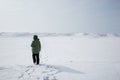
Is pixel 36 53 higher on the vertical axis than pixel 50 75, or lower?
higher

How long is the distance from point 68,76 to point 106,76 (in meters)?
1.67

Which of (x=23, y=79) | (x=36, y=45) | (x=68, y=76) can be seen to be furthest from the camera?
(x=36, y=45)

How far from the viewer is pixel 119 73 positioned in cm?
604

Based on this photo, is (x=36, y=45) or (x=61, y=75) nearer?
(x=61, y=75)

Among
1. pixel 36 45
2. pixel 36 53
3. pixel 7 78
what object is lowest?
pixel 7 78

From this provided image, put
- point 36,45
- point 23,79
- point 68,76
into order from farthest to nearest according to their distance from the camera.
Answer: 1. point 36,45
2. point 68,76
3. point 23,79

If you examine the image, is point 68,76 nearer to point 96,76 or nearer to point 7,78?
point 96,76

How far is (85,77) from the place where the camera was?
18.7 ft

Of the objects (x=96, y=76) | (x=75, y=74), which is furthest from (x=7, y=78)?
(x=96, y=76)

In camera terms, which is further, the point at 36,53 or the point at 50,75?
the point at 36,53

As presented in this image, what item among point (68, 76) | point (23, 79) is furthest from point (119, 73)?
point (23, 79)

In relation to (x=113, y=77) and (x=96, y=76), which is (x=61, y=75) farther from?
(x=113, y=77)

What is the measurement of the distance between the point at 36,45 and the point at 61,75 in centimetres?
297

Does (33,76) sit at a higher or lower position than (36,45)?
lower
